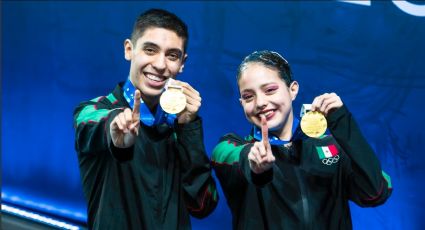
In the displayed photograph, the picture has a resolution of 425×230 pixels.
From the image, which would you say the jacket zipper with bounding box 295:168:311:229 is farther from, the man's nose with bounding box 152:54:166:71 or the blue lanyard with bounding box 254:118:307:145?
the man's nose with bounding box 152:54:166:71

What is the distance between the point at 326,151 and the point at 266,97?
0.91 ft

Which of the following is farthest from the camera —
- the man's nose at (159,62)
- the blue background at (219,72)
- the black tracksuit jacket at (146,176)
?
the blue background at (219,72)

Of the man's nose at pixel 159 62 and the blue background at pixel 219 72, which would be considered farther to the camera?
the blue background at pixel 219 72

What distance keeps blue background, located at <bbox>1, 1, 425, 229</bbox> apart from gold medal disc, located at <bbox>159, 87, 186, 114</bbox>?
3.42 ft

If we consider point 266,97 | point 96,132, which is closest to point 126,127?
point 96,132

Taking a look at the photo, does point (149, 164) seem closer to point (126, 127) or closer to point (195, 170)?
point (195, 170)

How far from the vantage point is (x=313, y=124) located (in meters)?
1.51

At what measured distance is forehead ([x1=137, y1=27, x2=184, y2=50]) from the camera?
1.76m

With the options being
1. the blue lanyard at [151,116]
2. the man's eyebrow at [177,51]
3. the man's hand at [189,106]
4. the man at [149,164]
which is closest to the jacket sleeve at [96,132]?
the man at [149,164]

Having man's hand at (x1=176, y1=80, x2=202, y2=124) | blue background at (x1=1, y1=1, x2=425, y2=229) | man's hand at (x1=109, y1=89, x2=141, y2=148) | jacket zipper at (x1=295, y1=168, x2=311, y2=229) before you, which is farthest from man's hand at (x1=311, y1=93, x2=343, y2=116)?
blue background at (x1=1, y1=1, x2=425, y2=229)

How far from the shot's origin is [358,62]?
2301 mm

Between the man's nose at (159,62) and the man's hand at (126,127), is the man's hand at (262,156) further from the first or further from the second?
the man's nose at (159,62)

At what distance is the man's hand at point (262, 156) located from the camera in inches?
54.8

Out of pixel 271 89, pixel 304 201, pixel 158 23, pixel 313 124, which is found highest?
pixel 158 23
